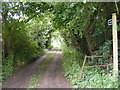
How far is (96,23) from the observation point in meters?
4.47

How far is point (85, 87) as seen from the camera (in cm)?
307

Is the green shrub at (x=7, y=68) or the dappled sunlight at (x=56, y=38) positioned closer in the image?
the green shrub at (x=7, y=68)

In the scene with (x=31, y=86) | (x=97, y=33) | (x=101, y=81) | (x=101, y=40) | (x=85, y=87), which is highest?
(x=97, y=33)

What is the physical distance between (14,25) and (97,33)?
4.67 meters

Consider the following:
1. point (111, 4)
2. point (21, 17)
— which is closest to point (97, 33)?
Answer: point (111, 4)

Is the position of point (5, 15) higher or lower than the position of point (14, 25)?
higher

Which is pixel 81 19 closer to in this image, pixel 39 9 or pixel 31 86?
pixel 39 9

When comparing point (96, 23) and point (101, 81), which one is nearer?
point (101, 81)

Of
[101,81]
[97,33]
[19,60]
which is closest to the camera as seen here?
[101,81]

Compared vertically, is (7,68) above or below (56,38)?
above

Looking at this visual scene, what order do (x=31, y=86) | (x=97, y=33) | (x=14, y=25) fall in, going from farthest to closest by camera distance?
(x=14, y=25)
(x=97, y=33)
(x=31, y=86)

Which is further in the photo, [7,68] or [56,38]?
[56,38]

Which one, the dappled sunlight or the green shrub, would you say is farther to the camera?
the dappled sunlight

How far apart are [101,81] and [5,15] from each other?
5730 millimetres
